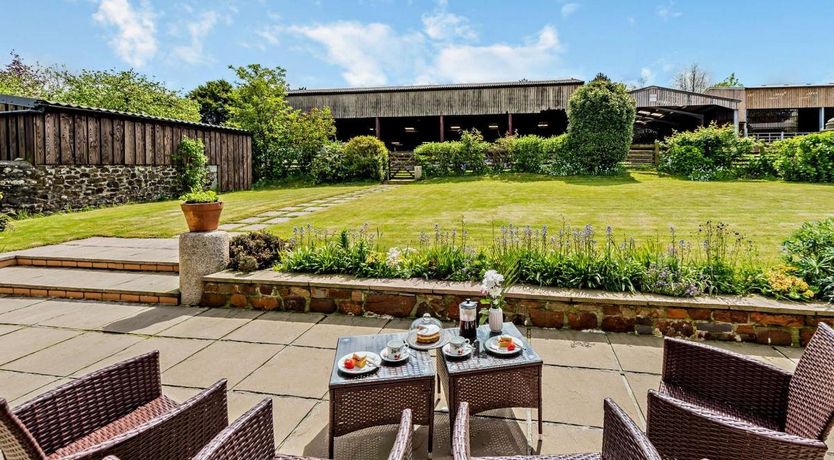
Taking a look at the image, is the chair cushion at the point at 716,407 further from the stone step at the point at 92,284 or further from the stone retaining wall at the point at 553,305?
the stone step at the point at 92,284

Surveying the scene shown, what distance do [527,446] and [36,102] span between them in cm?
1265

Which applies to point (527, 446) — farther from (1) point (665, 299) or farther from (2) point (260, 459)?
(1) point (665, 299)

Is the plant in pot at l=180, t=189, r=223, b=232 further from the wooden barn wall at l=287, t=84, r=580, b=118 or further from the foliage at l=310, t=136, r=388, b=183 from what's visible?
the wooden barn wall at l=287, t=84, r=580, b=118

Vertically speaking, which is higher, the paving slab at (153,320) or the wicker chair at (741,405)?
the wicker chair at (741,405)

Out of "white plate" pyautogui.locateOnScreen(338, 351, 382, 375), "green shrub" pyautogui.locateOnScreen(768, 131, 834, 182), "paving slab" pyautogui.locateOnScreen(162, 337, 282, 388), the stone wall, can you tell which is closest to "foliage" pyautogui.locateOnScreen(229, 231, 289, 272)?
"paving slab" pyautogui.locateOnScreen(162, 337, 282, 388)

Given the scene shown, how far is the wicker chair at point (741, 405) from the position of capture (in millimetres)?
1481

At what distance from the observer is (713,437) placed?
1574 millimetres

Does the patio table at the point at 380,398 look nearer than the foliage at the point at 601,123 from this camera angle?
Yes

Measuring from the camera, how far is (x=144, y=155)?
12953 mm

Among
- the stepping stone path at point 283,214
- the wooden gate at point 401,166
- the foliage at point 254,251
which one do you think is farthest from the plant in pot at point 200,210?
the wooden gate at point 401,166

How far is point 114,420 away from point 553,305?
3158mm

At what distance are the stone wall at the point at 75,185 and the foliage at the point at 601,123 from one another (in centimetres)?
1319

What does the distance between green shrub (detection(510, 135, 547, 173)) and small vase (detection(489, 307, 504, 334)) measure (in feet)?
46.0

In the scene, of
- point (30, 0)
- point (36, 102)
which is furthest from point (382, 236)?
point (30, 0)
